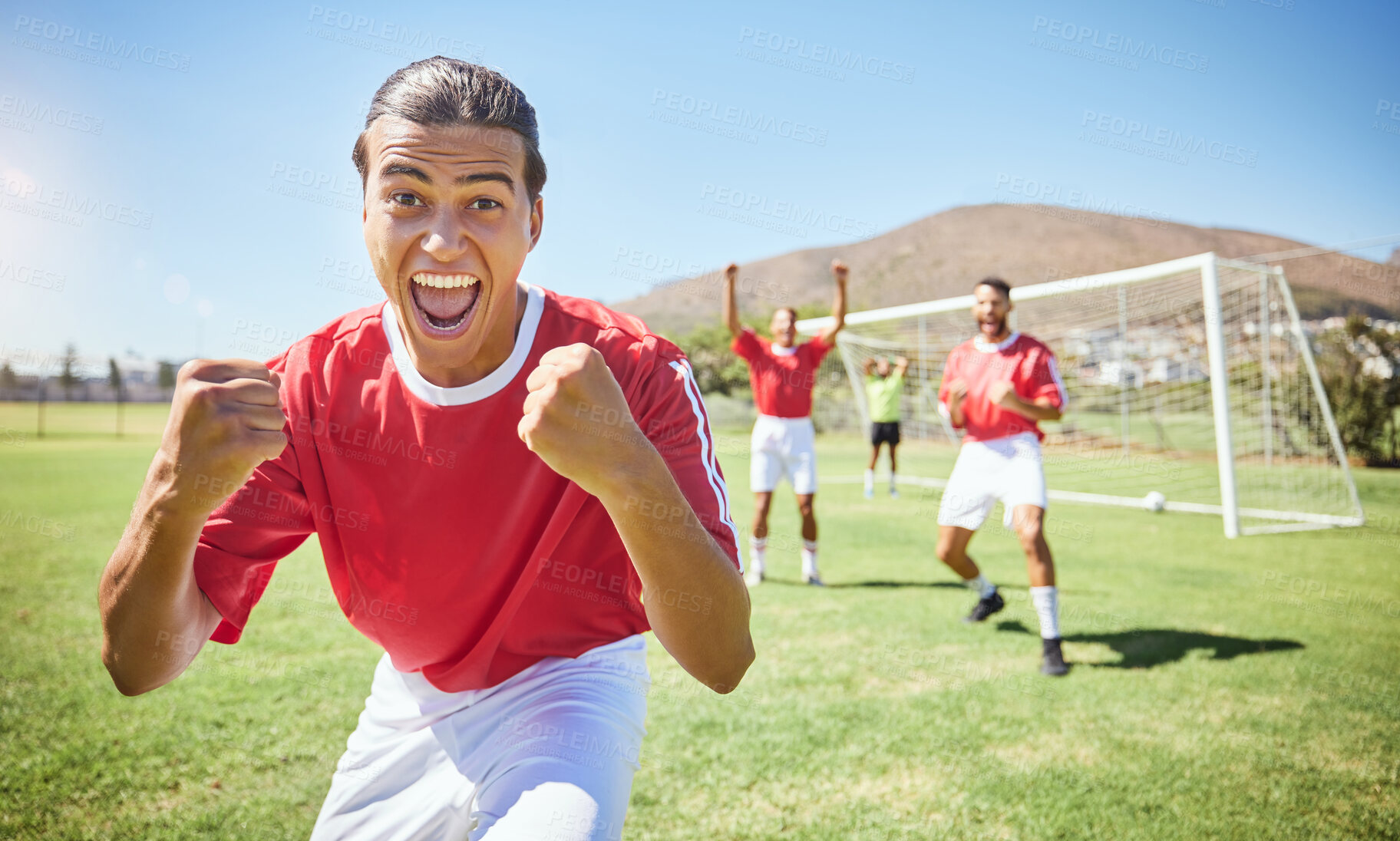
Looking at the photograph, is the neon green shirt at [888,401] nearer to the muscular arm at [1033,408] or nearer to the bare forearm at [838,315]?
the bare forearm at [838,315]

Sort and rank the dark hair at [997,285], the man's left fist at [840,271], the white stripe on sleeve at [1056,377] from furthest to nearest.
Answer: the man's left fist at [840,271] < the dark hair at [997,285] < the white stripe on sleeve at [1056,377]

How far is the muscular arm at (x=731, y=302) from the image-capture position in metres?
7.21

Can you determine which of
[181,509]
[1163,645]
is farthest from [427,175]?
[1163,645]

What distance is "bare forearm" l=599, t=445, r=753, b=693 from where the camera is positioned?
1.34m

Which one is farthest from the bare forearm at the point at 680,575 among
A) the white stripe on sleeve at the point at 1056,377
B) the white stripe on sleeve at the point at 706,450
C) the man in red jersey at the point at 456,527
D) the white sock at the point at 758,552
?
the white sock at the point at 758,552

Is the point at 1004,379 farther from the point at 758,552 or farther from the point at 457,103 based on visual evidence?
the point at 457,103

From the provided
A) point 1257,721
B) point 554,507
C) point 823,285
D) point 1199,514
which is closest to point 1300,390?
point 1199,514

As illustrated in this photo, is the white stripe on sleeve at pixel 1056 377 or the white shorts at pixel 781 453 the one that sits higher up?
the white stripe on sleeve at pixel 1056 377

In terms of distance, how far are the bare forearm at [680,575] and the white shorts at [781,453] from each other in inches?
245


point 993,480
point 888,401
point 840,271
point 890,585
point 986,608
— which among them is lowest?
point 890,585

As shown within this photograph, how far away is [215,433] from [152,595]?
43 centimetres

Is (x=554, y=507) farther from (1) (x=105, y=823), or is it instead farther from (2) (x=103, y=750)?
(2) (x=103, y=750)

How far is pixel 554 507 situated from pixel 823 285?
147 m

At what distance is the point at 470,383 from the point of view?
5.86ft
